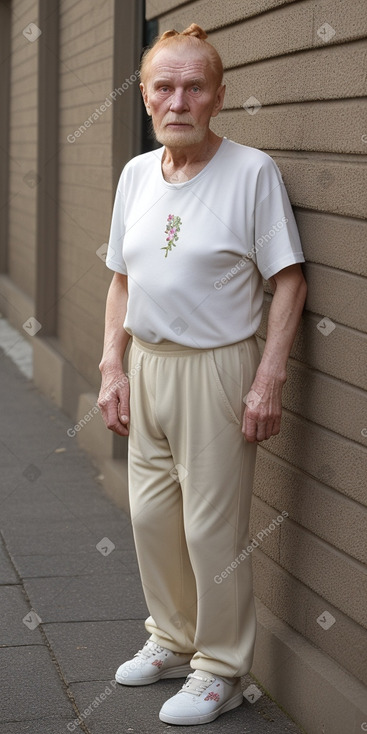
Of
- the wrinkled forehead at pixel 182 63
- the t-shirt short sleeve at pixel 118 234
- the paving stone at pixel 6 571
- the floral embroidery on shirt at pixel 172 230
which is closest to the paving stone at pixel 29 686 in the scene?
the paving stone at pixel 6 571

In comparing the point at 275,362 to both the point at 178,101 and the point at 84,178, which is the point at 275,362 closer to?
the point at 178,101

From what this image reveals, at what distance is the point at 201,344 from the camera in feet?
12.6

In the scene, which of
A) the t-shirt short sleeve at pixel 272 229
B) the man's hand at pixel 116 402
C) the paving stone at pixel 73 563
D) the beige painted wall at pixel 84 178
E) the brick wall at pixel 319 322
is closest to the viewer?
the brick wall at pixel 319 322

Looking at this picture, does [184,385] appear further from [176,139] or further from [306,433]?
[176,139]

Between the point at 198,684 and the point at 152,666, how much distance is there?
291 mm

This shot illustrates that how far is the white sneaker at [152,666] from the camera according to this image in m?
4.29

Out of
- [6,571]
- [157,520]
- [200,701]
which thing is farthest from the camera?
[6,571]

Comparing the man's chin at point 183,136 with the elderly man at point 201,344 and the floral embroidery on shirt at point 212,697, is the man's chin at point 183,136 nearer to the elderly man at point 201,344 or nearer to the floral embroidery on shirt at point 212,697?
the elderly man at point 201,344

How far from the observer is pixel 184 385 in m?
3.91

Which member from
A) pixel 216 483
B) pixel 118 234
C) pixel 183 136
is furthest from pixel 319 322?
pixel 118 234

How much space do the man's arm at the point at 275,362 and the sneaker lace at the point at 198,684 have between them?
86cm

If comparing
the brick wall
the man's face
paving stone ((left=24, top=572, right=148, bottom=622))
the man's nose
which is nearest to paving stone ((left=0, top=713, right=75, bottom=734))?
the brick wall

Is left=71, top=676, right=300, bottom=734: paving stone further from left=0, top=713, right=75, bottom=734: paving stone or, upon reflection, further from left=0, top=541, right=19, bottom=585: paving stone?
left=0, top=541, right=19, bottom=585: paving stone

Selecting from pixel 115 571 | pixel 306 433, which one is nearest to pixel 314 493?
pixel 306 433
